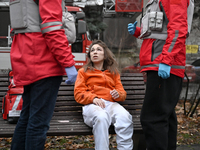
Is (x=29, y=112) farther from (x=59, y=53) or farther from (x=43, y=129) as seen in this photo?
(x=59, y=53)

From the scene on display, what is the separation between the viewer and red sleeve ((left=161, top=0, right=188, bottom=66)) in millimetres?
2078

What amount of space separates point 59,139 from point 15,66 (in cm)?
237

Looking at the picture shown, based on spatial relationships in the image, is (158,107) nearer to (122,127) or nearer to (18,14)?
(122,127)

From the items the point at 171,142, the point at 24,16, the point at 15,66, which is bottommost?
the point at 171,142

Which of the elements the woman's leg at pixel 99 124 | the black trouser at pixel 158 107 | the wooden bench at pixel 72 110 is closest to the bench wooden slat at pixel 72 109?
→ the wooden bench at pixel 72 110

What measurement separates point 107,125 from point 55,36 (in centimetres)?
124

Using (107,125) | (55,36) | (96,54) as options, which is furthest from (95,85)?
(55,36)

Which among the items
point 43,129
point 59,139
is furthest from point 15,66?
point 59,139

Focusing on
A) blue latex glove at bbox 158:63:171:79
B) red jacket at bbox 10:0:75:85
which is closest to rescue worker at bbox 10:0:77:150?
red jacket at bbox 10:0:75:85

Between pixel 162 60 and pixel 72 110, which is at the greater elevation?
pixel 162 60

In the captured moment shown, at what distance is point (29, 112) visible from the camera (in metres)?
2.03

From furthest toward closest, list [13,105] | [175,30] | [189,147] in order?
[189,147] → [13,105] → [175,30]

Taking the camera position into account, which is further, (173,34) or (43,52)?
(173,34)

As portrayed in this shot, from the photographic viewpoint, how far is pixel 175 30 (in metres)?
2.07
